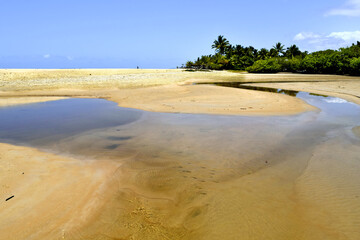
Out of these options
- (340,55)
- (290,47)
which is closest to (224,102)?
(340,55)

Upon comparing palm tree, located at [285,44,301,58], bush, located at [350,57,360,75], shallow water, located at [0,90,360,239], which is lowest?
shallow water, located at [0,90,360,239]

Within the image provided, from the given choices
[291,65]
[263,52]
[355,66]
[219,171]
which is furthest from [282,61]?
[219,171]

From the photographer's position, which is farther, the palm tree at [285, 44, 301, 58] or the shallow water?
the palm tree at [285, 44, 301, 58]

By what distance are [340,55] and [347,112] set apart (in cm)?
5206

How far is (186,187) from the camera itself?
7.21 metres

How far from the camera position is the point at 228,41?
327 feet

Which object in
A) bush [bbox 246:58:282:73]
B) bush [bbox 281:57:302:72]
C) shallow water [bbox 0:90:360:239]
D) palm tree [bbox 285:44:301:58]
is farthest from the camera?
palm tree [bbox 285:44:301:58]

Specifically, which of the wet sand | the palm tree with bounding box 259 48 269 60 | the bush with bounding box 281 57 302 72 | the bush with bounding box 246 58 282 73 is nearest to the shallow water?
the wet sand

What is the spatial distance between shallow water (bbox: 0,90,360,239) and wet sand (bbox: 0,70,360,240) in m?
0.03

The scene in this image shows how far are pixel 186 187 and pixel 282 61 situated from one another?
231 ft

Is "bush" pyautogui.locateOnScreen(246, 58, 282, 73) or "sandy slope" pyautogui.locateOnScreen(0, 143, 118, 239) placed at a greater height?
"bush" pyautogui.locateOnScreen(246, 58, 282, 73)

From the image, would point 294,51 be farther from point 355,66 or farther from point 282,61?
point 355,66

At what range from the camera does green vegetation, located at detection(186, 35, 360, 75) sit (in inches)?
2275

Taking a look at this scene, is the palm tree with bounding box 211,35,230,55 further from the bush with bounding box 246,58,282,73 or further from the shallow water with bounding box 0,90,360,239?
the shallow water with bounding box 0,90,360,239
